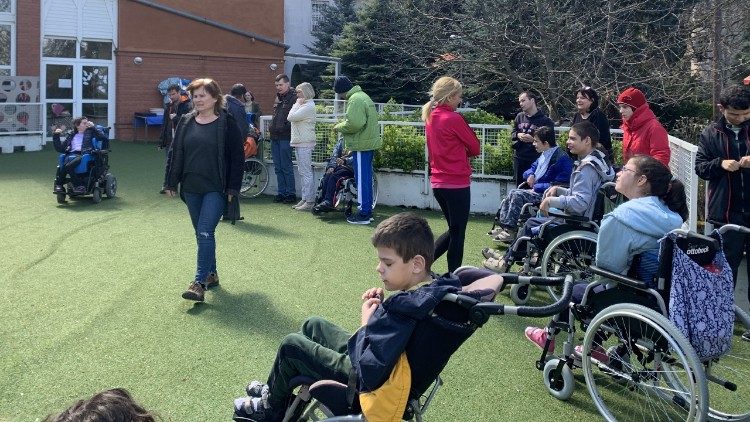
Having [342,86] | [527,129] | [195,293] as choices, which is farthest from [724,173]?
[342,86]

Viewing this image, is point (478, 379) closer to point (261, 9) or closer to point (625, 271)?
point (625, 271)

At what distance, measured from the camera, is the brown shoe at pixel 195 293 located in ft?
20.5

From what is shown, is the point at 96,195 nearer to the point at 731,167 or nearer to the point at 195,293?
the point at 195,293

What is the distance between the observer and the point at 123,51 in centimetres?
2311

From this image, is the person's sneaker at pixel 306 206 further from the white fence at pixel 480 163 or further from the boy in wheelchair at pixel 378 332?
the boy in wheelchair at pixel 378 332

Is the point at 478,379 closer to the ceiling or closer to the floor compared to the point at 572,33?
closer to the floor

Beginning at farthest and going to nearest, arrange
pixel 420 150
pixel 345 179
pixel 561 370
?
pixel 420 150
pixel 345 179
pixel 561 370

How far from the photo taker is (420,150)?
442 inches

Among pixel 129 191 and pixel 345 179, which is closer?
pixel 345 179

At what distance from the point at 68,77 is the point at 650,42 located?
52.2ft

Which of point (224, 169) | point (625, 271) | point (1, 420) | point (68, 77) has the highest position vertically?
point (68, 77)

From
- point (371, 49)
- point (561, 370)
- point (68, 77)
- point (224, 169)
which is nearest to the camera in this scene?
point (561, 370)

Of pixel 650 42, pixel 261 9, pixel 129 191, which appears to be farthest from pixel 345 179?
pixel 261 9

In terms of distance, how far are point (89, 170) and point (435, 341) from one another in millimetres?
9229
